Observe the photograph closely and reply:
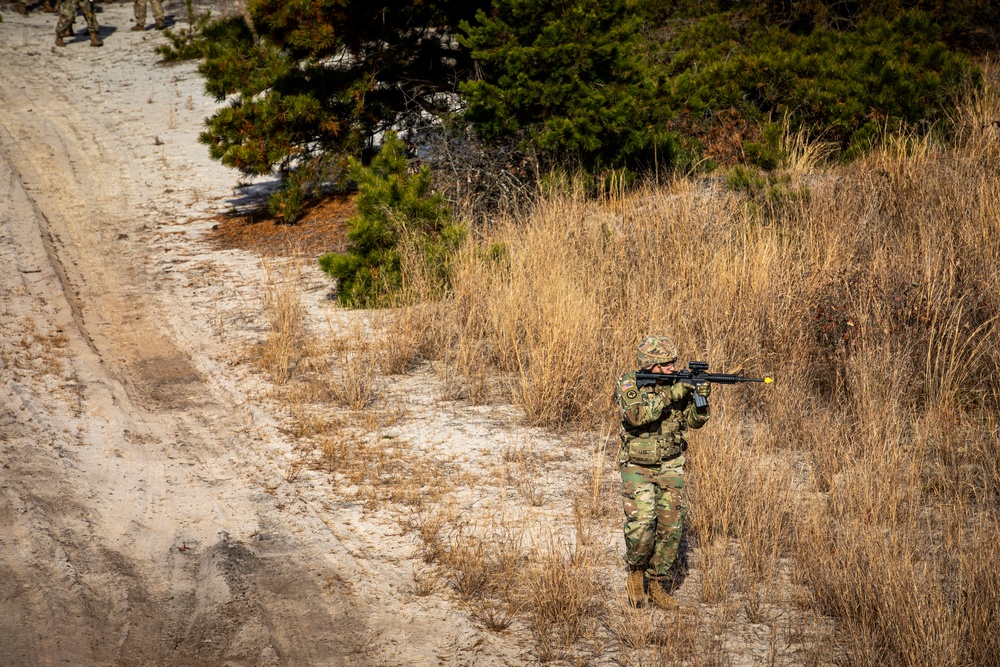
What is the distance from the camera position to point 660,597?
4406 millimetres

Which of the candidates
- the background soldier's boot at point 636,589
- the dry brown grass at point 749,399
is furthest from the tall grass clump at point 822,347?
the background soldier's boot at point 636,589

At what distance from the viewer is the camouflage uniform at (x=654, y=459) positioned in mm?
4176

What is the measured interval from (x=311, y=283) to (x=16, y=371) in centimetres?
313

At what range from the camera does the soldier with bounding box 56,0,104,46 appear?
2122 centimetres

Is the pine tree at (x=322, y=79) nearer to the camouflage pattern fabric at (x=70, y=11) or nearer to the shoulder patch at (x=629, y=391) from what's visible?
the shoulder patch at (x=629, y=391)

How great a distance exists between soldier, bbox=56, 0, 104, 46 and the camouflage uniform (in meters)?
21.6

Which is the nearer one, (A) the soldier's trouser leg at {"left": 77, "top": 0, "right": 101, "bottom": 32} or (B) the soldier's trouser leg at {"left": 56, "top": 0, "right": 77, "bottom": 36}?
(A) the soldier's trouser leg at {"left": 77, "top": 0, "right": 101, "bottom": 32}

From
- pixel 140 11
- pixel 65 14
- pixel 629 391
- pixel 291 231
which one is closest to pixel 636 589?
pixel 629 391

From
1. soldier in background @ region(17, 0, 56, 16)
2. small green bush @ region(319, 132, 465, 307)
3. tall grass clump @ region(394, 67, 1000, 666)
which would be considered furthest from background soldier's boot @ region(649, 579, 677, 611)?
soldier in background @ region(17, 0, 56, 16)

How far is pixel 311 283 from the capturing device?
31.7ft

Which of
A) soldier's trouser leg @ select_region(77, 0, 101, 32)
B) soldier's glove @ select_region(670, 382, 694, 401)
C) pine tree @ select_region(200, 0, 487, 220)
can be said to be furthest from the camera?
soldier's trouser leg @ select_region(77, 0, 101, 32)

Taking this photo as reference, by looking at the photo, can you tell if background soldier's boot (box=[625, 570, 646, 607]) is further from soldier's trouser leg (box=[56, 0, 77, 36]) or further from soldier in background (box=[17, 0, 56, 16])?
soldier in background (box=[17, 0, 56, 16])

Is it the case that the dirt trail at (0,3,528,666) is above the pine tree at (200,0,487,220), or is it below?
below

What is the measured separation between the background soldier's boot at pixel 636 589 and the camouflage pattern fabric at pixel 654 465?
8 cm
